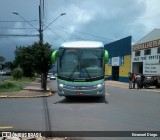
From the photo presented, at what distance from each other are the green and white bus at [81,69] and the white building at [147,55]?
93.2 feet

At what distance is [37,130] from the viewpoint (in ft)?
37.0

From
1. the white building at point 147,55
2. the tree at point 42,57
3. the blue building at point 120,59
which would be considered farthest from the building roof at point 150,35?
the tree at point 42,57

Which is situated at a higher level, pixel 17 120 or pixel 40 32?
pixel 40 32

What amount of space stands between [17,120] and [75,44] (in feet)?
28.8

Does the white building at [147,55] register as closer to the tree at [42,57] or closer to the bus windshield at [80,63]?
the tree at [42,57]

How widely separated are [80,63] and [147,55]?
34.0m

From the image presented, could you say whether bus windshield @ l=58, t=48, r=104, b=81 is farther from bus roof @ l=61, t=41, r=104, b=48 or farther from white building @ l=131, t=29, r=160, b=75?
white building @ l=131, t=29, r=160, b=75

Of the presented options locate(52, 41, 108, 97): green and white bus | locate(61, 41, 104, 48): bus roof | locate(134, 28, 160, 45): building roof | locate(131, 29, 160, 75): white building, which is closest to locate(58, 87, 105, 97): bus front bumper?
locate(52, 41, 108, 97): green and white bus

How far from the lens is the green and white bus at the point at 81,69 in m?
20.8

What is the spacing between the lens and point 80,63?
2105cm

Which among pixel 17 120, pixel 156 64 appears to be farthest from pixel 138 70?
pixel 17 120

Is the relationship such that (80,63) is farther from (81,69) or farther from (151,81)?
(151,81)

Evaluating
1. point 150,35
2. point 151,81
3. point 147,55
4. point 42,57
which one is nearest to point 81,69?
point 42,57

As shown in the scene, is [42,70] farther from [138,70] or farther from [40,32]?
[138,70]
